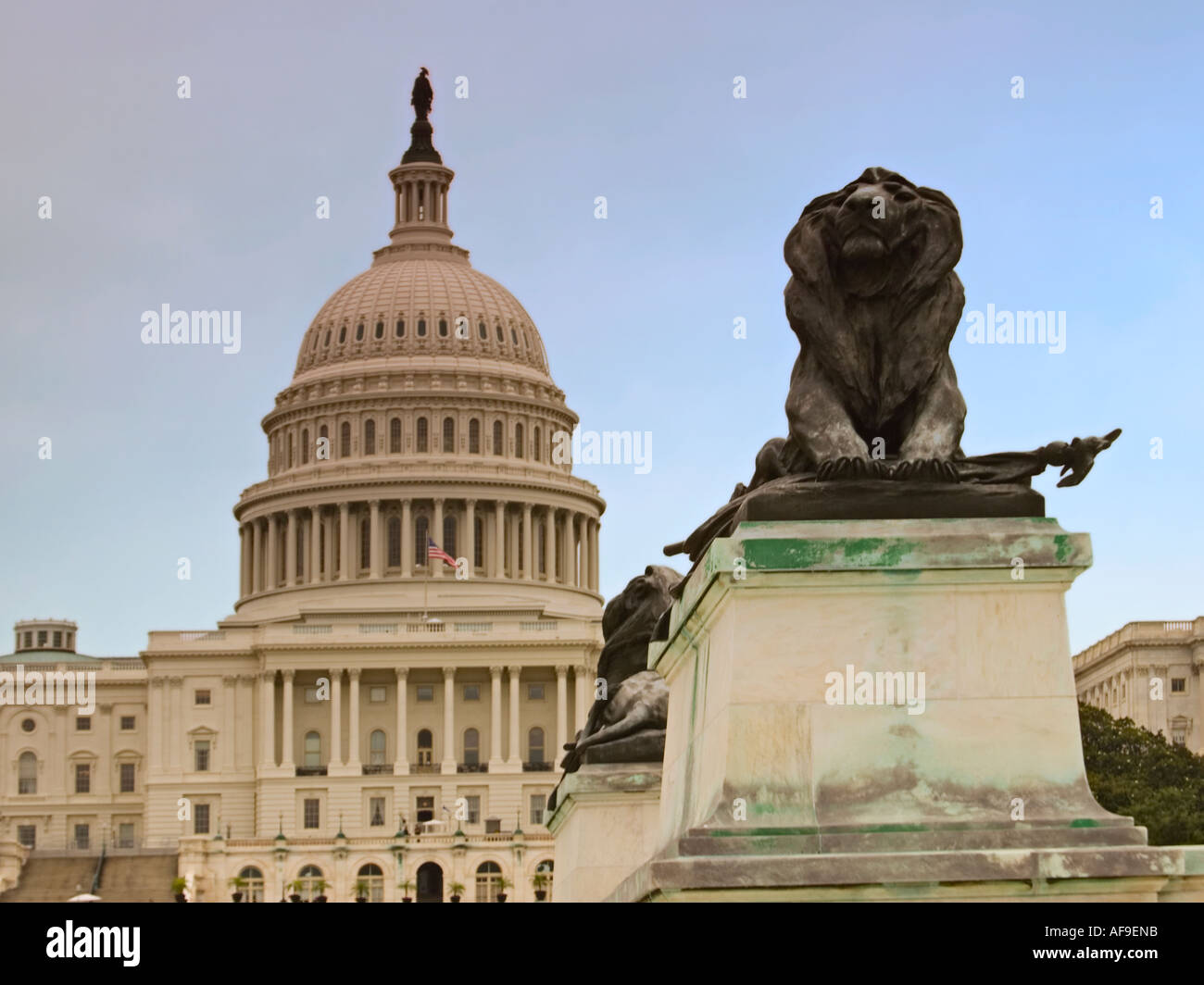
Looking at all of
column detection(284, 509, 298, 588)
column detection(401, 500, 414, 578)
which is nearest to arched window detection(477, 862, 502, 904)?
column detection(401, 500, 414, 578)

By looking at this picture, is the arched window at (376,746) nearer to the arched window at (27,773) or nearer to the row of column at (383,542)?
the row of column at (383,542)

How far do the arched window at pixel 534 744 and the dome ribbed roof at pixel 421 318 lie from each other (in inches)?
1191

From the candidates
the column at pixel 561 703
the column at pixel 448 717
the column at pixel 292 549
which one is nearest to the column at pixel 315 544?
the column at pixel 292 549

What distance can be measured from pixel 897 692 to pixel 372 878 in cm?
12275

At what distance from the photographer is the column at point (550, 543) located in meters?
176

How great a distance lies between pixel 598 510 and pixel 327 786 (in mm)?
33467

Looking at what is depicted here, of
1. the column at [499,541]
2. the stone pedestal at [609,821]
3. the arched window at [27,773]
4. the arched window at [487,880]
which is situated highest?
the column at [499,541]

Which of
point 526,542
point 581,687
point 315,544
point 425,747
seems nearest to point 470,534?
point 526,542

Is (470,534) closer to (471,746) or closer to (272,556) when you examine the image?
(272,556)

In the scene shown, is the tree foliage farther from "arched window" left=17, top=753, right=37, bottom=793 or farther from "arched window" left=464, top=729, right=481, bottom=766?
"arched window" left=17, top=753, right=37, bottom=793

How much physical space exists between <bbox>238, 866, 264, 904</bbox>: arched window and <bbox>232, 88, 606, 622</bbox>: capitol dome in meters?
35.1

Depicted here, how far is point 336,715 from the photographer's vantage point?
520 feet

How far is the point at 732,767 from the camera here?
9.97 meters
